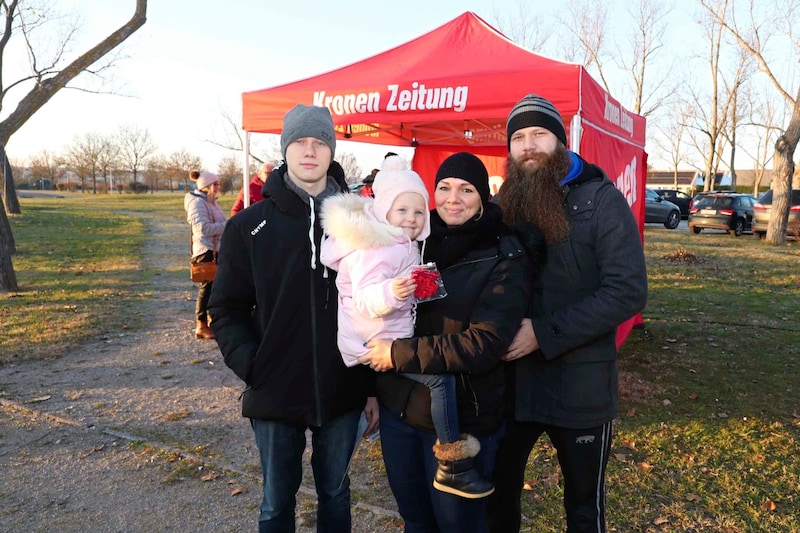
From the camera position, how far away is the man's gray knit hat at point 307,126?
208cm

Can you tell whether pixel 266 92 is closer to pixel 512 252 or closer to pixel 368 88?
pixel 368 88

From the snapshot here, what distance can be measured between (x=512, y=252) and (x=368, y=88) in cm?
349

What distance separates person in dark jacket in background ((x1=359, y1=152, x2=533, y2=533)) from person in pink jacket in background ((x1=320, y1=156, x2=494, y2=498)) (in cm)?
5

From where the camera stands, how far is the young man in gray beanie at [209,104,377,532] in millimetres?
2066

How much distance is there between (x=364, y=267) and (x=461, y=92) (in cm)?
313

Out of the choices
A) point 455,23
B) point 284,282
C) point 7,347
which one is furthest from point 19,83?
point 284,282

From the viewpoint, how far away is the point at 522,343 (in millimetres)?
2033

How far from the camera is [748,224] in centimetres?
2078

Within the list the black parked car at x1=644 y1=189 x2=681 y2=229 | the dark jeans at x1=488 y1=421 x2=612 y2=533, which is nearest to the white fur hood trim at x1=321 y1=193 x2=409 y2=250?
the dark jeans at x1=488 y1=421 x2=612 y2=533

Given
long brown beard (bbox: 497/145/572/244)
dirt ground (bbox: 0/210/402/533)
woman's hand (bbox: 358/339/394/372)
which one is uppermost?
long brown beard (bbox: 497/145/572/244)

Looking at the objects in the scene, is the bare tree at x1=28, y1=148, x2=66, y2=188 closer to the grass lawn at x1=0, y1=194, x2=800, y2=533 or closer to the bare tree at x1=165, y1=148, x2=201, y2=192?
the bare tree at x1=165, y1=148, x2=201, y2=192

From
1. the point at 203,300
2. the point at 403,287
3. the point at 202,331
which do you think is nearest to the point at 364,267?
the point at 403,287

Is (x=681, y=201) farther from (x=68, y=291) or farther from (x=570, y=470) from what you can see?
(x=570, y=470)

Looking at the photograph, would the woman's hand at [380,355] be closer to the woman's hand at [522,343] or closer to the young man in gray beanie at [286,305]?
the young man in gray beanie at [286,305]
